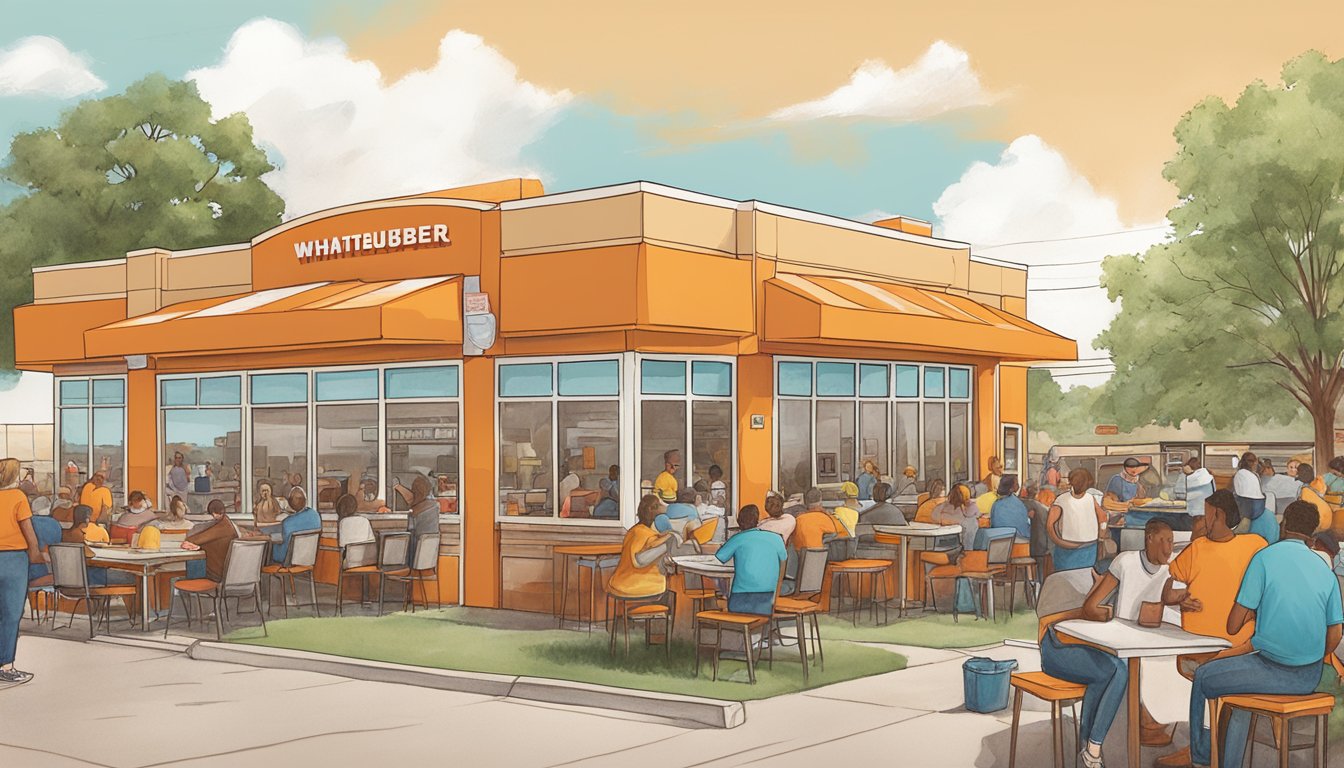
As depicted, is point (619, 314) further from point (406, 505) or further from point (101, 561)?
point (101, 561)

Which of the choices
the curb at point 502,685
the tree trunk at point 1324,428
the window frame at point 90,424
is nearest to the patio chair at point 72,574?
the curb at point 502,685

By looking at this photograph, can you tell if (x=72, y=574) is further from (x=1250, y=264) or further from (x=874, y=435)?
(x=1250, y=264)

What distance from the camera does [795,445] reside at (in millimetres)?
19094

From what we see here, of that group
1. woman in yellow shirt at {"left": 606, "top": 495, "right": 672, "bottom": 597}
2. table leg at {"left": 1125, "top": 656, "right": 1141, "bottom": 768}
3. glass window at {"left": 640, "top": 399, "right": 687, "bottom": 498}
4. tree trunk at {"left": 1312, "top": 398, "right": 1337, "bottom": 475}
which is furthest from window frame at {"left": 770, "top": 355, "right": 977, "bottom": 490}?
tree trunk at {"left": 1312, "top": 398, "right": 1337, "bottom": 475}

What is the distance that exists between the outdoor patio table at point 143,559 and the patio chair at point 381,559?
1816mm

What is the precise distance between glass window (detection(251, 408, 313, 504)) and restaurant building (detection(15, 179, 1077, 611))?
4cm

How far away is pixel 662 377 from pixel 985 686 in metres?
7.41

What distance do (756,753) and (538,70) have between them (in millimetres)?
106176

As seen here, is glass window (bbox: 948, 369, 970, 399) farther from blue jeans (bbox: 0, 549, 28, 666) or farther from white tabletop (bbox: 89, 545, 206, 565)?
blue jeans (bbox: 0, 549, 28, 666)

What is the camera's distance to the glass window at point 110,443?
22922 millimetres

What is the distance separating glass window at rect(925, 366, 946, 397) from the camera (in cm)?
2135

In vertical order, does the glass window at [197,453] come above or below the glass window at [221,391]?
below

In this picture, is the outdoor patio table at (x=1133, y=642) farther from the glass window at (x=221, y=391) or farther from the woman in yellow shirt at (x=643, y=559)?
the glass window at (x=221, y=391)

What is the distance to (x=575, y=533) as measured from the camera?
16.8 metres
